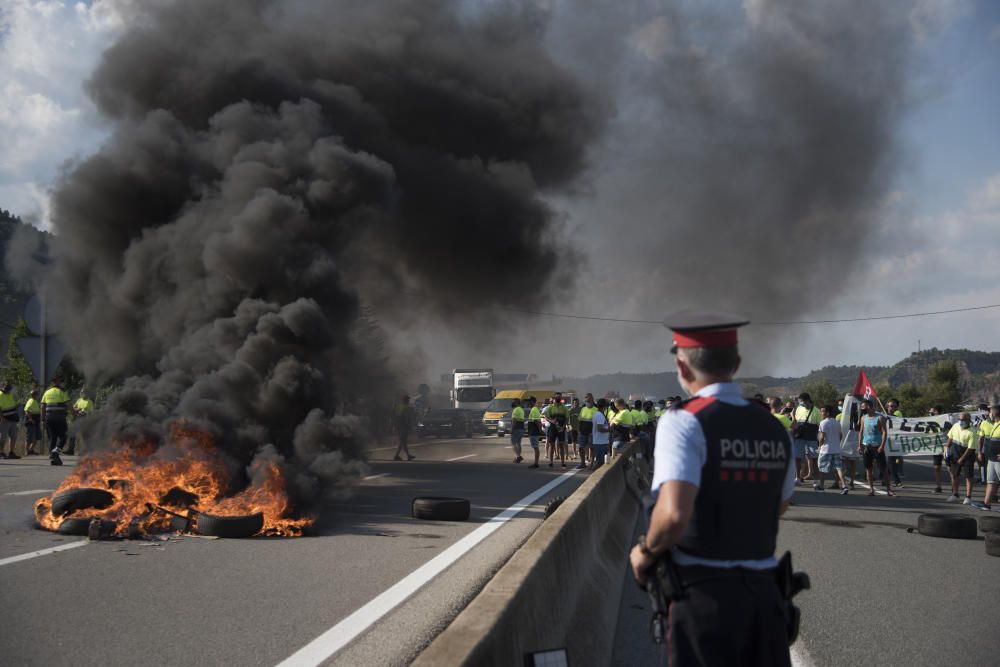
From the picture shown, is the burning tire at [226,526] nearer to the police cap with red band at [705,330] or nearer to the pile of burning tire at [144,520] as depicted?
the pile of burning tire at [144,520]

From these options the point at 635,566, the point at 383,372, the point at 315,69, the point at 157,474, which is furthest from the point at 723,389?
the point at 383,372

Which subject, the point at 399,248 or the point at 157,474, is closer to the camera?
the point at 157,474

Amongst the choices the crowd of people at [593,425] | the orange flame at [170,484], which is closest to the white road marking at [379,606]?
the orange flame at [170,484]

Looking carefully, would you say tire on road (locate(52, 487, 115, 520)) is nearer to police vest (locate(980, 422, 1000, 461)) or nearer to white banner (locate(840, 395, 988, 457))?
police vest (locate(980, 422, 1000, 461))

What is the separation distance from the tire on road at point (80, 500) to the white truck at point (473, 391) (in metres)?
37.8

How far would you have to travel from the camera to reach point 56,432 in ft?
58.5

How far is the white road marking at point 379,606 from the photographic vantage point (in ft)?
16.4

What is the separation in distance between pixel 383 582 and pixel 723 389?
198 inches

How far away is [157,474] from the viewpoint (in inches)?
408

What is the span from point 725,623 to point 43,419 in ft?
61.3

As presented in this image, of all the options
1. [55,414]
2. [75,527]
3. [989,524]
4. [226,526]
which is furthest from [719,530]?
[55,414]

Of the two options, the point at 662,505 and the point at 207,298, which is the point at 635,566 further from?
the point at 207,298

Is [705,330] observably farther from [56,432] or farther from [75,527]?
[56,432]

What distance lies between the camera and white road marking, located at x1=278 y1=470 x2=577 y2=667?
4992 millimetres
